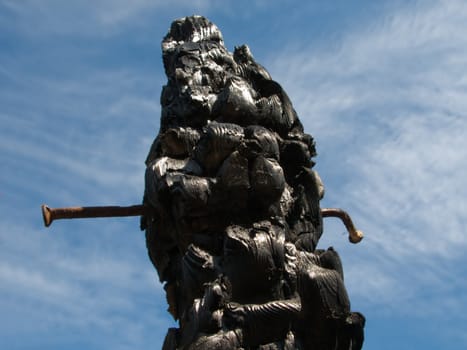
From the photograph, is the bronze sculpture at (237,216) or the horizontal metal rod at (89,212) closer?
the bronze sculpture at (237,216)

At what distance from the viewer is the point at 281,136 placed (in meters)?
8.45

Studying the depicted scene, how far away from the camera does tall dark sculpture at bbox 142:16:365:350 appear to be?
272 inches

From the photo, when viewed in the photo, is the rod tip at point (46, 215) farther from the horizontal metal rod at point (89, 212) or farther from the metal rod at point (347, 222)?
the metal rod at point (347, 222)

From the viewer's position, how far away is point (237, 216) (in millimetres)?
7590

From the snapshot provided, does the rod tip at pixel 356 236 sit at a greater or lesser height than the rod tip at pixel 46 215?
greater

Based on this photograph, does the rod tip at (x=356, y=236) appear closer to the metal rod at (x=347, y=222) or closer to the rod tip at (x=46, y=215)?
the metal rod at (x=347, y=222)

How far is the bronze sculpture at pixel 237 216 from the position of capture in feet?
22.7

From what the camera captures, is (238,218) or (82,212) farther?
(82,212)

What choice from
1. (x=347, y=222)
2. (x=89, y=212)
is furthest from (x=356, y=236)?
(x=89, y=212)

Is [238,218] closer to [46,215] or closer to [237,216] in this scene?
[237,216]

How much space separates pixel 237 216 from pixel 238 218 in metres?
0.02

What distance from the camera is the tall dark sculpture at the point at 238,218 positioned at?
22.7 feet

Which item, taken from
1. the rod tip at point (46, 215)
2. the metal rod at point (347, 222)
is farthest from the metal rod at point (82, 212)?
the metal rod at point (347, 222)

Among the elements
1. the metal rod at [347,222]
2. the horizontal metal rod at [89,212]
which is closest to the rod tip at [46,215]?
the horizontal metal rod at [89,212]
